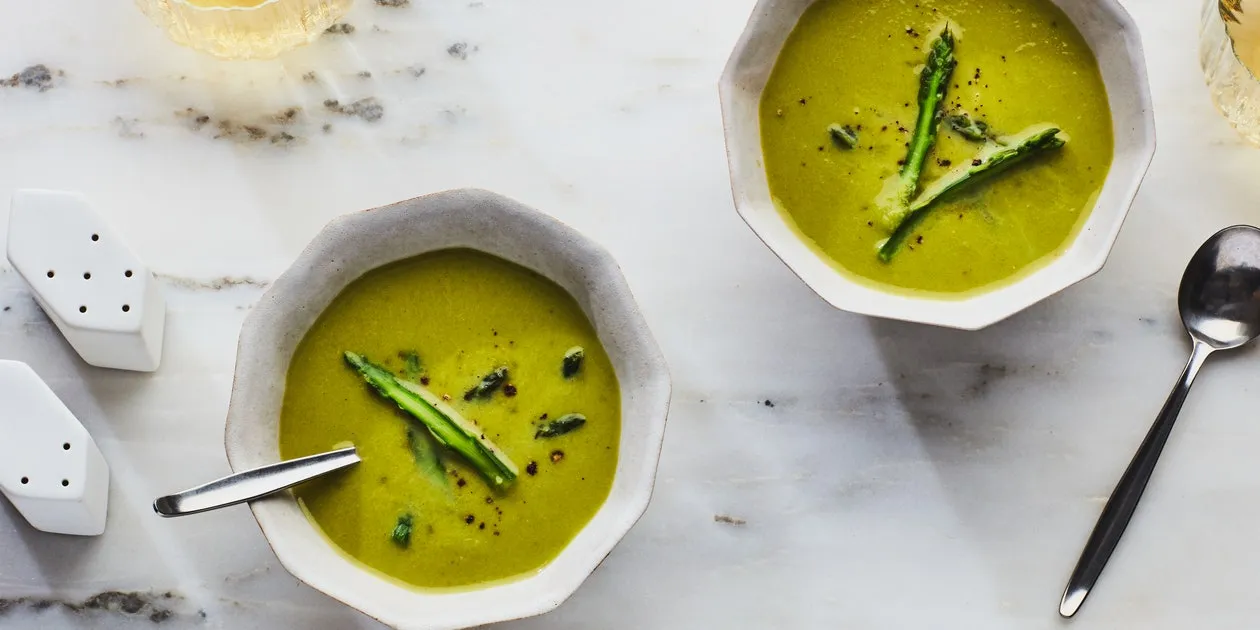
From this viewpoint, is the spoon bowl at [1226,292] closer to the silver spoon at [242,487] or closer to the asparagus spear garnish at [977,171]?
the asparagus spear garnish at [977,171]

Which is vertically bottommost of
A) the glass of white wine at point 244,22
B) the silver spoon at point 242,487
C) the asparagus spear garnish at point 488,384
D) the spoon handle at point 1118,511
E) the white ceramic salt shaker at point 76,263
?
the spoon handle at point 1118,511

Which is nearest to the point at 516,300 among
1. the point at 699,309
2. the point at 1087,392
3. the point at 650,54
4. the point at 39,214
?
the point at 699,309

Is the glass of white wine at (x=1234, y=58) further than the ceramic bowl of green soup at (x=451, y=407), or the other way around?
the glass of white wine at (x=1234, y=58)

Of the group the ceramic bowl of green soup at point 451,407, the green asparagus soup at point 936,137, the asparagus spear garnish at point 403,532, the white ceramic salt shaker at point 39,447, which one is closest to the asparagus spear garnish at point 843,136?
the green asparagus soup at point 936,137

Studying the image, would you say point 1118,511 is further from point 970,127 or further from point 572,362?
point 572,362

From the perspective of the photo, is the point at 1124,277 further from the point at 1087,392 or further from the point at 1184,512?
the point at 1184,512

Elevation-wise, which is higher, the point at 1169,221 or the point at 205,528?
the point at 1169,221

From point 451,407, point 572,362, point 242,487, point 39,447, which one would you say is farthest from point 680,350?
point 39,447
